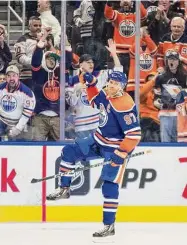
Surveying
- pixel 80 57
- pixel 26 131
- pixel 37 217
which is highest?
pixel 80 57

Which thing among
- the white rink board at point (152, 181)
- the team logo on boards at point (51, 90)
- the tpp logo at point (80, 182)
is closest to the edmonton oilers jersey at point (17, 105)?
the team logo on boards at point (51, 90)

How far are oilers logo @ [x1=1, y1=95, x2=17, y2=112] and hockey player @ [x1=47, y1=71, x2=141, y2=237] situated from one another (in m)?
1.02

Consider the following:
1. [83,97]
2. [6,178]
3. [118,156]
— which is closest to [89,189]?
[6,178]

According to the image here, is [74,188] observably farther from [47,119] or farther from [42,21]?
[42,21]

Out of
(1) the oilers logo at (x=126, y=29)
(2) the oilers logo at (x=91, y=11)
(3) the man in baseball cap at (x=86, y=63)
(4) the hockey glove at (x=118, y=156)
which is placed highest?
(2) the oilers logo at (x=91, y=11)

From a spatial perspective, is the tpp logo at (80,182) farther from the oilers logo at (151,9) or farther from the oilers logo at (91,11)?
the oilers logo at (151,9)

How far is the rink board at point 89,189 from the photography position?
634 cm

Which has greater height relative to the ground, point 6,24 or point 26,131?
point 6,24

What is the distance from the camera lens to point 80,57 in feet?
21.6

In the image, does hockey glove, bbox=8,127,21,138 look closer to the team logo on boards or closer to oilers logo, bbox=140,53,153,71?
the team logo on boards

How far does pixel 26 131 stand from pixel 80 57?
761mm

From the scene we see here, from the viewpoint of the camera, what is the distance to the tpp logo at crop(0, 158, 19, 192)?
249 inches

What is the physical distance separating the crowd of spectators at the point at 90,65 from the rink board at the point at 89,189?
16 cm

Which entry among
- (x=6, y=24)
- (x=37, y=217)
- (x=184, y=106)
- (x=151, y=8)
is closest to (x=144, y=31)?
(x=151, y=8)
